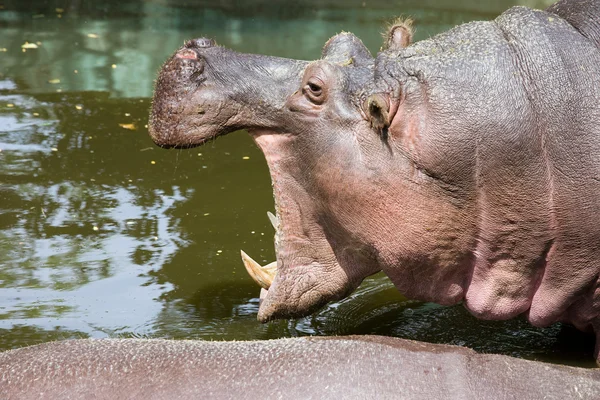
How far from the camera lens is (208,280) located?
202 inches

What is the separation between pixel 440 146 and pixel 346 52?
624 millimetres

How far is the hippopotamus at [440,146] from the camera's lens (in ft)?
12.7

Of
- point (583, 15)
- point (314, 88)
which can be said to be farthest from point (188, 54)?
point (583, 15)

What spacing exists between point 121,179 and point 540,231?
3.00 metres

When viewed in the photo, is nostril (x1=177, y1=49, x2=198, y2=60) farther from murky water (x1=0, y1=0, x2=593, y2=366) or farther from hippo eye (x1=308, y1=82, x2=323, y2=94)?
murky water (x1=0, y1=0, x2=593, y2=366)

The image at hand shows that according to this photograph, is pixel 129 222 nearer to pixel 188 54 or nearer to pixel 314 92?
pixel 188 54

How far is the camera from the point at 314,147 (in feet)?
13.1

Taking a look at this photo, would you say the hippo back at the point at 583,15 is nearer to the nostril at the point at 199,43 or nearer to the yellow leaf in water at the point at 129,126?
the nostril at the point at 199,43

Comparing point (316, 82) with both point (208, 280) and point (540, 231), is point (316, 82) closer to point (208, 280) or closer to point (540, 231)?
point (540, 231)

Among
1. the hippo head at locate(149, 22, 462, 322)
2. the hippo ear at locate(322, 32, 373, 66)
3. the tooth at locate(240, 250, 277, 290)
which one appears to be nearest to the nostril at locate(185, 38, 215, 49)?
the hippo head at locate(149, 22, 462, 322)

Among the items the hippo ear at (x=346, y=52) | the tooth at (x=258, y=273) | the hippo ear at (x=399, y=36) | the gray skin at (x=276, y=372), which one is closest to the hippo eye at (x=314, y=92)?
the hippo ear at (x=346, y=52)

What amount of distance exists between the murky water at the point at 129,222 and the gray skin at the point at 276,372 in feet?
3.29

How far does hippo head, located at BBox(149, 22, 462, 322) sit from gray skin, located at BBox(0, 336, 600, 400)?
630 mm

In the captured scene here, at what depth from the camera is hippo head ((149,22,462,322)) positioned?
3.93 meters
